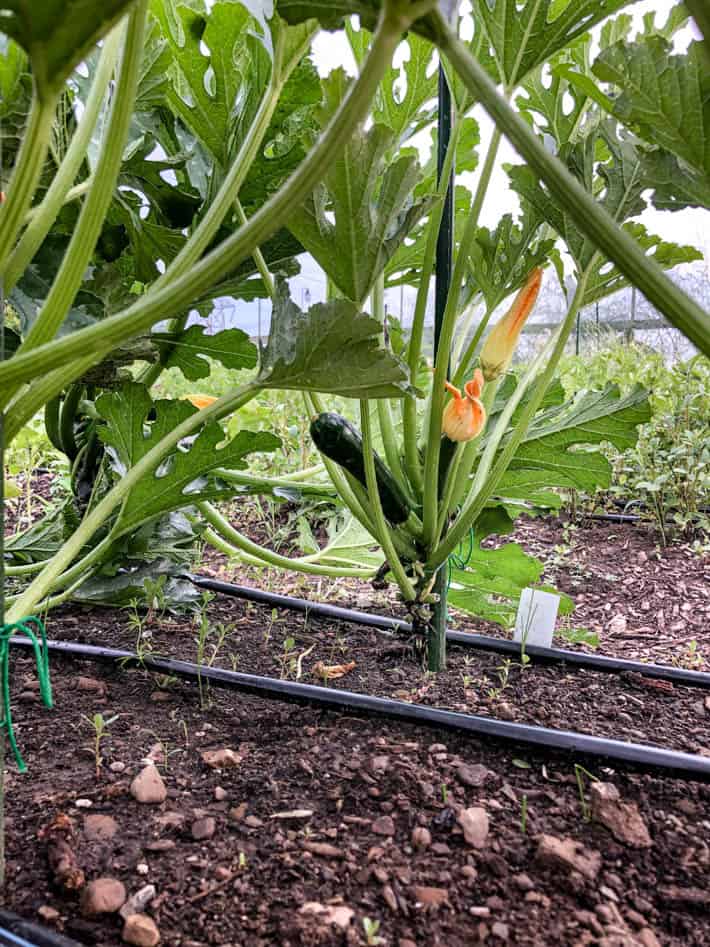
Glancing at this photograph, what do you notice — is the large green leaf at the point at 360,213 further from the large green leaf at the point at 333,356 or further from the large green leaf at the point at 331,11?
the large green leaf at the point at 331,11

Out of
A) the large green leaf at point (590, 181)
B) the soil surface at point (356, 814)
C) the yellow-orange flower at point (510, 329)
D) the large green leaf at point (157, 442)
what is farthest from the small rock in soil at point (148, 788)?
the large green leaf at point (590, 181)

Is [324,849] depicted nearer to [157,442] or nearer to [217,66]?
[157,442]

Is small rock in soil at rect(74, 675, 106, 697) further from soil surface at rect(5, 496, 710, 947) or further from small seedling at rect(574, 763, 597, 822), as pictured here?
small seedling at rect(574, 763, 597, 822)

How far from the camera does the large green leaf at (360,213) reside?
0.73 m

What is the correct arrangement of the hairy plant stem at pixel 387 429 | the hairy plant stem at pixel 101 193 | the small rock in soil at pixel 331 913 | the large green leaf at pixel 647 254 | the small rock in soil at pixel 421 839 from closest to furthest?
1. the hairy plant stem at pixel 101 193
2. the small rock in soil at pixel 331 913
3. the small rock in soil at pixel 421 839
4. the large green leaf at pixel 647 254
5. the hairy plant stem at pixel 387 429

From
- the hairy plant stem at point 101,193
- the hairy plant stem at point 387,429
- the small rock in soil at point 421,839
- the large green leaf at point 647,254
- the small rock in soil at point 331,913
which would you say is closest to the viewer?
the hairy plant stem at point 101,193

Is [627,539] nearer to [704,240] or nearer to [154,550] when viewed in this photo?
[154,550]

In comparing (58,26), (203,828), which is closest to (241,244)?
(58,26)

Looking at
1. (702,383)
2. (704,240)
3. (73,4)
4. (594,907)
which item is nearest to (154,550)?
(594,907)

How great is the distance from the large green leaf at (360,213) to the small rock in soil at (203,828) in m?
0.57

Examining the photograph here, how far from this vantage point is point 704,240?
4.55 metres

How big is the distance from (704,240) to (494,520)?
4187 millimetres

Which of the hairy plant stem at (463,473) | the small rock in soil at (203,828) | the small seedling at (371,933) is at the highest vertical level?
the hairy plant stem at (463,473)

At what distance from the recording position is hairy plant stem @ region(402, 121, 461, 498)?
88 centimetres
